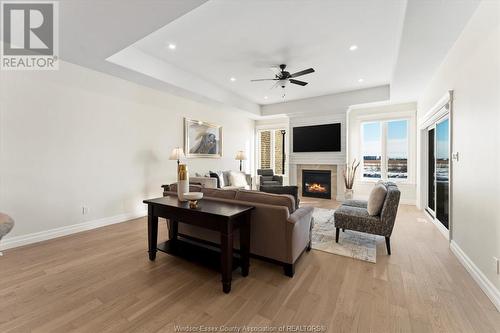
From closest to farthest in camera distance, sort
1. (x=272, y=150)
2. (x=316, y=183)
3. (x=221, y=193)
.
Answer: (x=221, y=193) < (x=316, y=183) < (x=272, y=150)

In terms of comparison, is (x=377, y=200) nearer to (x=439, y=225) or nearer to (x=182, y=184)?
(x=439, y=225)

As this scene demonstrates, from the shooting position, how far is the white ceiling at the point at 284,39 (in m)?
2.71

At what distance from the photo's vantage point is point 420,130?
17.0ft

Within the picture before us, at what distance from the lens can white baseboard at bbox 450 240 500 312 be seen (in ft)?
6.32

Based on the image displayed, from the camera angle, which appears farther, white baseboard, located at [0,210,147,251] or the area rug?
white baseboard, located at [0,210,147,251]

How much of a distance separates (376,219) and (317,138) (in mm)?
4450

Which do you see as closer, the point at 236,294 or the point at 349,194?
the point at 236,294

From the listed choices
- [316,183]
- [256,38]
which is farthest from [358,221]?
[316,183]

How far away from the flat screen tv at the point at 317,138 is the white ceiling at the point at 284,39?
1.84 meters

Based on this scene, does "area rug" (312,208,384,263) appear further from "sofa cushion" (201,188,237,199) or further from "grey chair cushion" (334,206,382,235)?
"sofa cushion" (201,188,237,199)

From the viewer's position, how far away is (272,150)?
8.20 meters

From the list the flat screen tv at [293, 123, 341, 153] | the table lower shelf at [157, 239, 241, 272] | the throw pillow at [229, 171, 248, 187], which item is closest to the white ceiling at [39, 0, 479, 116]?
the flat screen tv at [293, 123, 341, 153]

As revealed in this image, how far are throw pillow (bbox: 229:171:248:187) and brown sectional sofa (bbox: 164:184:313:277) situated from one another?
3.49m

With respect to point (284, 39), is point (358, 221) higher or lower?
lower
